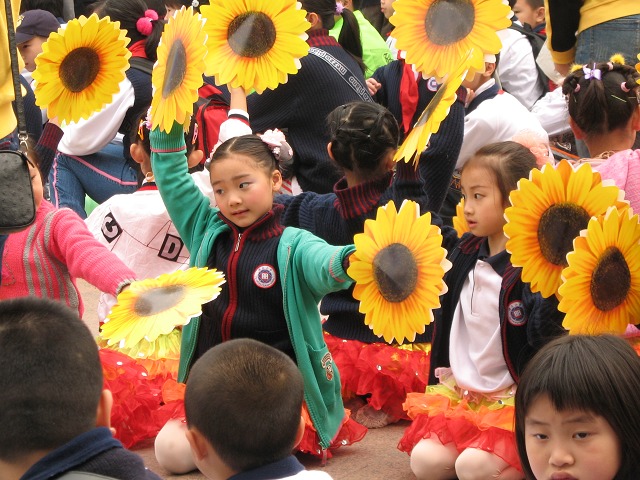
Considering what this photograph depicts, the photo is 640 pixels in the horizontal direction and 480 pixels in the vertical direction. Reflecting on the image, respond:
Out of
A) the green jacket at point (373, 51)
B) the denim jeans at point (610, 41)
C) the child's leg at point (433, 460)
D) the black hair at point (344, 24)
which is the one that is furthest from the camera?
the green jacket at point (373, 51)

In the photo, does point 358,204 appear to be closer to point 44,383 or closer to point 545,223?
point 545,223

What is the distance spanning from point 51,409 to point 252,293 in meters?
1.75

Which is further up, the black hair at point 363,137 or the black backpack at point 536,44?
the black backpack at point 536,44

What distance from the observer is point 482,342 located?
3555 mm

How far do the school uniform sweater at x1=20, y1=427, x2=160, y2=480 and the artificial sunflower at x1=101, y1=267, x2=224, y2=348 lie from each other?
1.04 m

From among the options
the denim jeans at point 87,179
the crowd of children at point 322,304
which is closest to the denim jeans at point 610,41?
the crowd of children at point 322,304

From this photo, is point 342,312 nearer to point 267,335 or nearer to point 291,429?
point 267,335

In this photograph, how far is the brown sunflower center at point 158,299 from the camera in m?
3.19

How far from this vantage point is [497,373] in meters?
3.53

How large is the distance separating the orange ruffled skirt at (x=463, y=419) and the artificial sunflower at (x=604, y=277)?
0.41m

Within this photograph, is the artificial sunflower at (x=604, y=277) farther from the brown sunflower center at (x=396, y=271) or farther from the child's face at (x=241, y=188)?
the child's face at (x=241, y=188)

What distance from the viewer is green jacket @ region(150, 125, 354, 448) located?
3.56 m

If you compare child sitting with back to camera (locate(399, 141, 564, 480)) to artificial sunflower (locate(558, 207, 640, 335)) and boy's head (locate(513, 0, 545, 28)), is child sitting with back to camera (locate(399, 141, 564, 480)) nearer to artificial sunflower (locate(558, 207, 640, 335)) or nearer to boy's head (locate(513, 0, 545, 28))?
artificial sunflower (locate(558, 207, 640, 335))

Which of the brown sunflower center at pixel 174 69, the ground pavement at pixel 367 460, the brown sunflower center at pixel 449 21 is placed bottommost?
the ground pavement at pixel 367 460
